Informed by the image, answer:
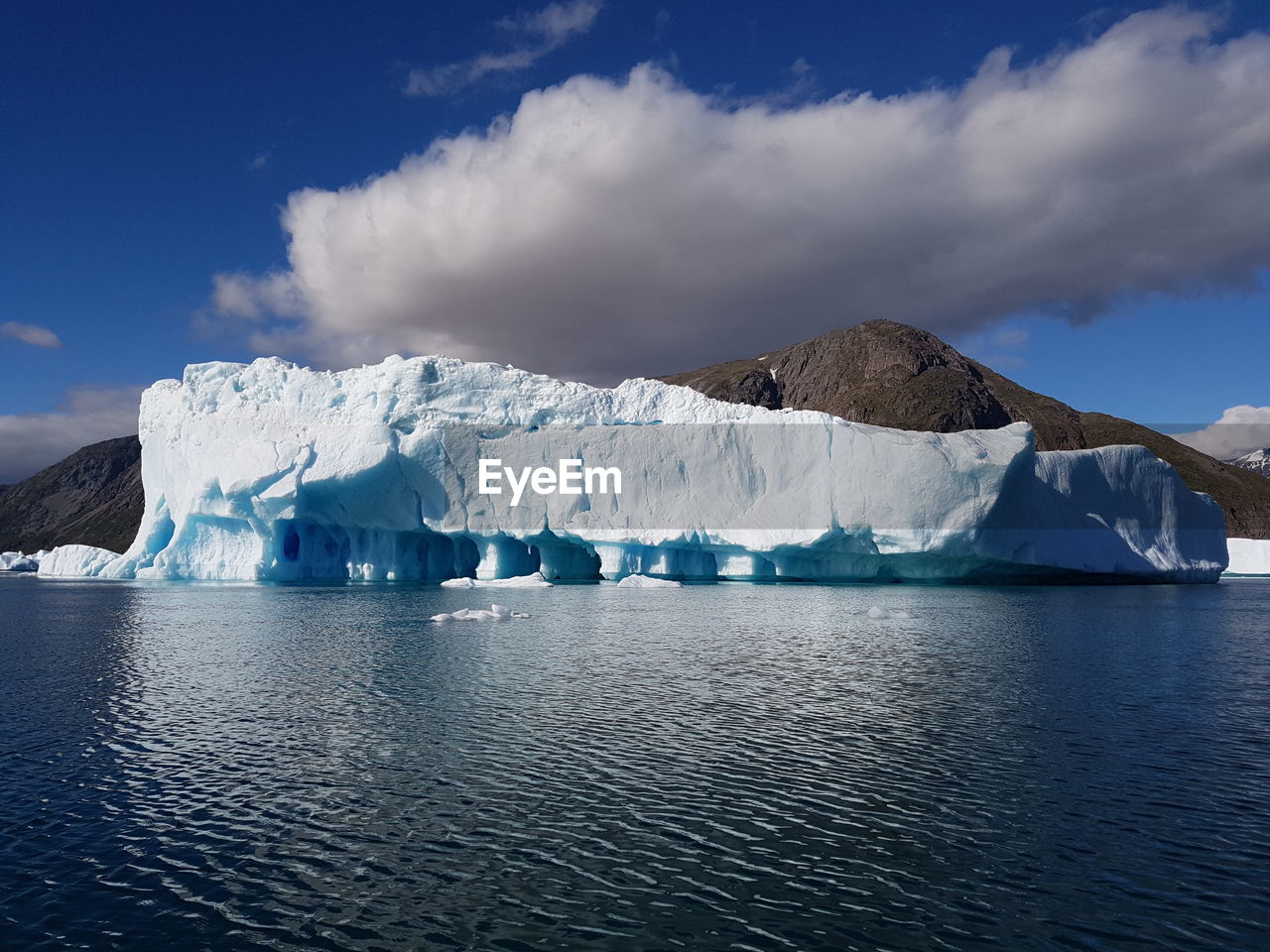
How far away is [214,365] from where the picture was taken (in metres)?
35.8

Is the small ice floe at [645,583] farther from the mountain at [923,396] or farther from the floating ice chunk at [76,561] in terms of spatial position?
the mountain at [923,396]

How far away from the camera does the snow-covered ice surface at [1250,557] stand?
57.3 meters

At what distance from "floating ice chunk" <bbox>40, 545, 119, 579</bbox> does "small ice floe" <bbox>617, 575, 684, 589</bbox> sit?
3582 centimetres

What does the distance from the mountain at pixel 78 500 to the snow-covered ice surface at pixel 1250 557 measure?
141 m

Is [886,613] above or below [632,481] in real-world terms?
below

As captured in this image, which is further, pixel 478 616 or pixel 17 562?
pixel 17 562

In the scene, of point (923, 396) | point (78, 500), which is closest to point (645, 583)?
point (923, 396)

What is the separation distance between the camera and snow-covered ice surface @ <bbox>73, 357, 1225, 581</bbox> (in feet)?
108

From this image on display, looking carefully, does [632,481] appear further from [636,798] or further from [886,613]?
[636,798]

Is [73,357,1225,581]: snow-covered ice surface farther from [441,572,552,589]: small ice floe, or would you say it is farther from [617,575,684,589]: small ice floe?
[441,572,552,589]: small ice floe

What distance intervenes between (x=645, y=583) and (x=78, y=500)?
158382mm

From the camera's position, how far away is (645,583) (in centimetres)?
3450

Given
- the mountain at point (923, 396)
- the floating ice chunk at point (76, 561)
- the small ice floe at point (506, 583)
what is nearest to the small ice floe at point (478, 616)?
the small ice floe at point (506, 583)

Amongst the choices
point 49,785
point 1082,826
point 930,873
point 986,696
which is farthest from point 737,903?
point 986,696
